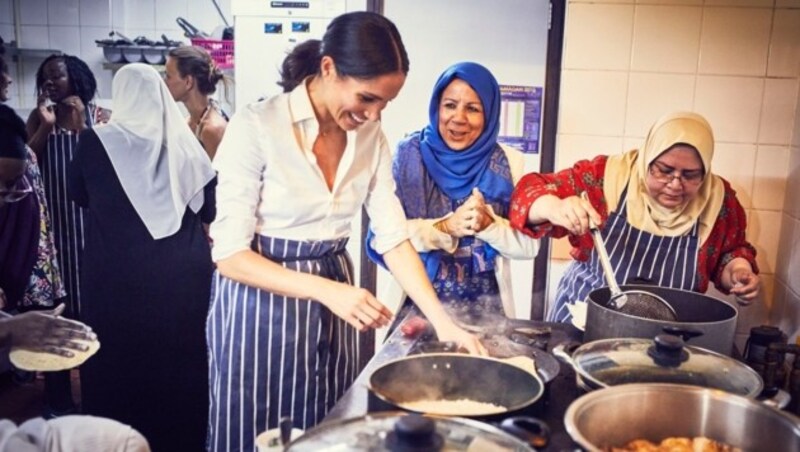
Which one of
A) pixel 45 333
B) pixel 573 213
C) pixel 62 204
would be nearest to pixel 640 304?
pixel 573 213

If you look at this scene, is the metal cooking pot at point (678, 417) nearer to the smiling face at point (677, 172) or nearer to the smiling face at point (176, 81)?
the smiling face at point (677, 172)

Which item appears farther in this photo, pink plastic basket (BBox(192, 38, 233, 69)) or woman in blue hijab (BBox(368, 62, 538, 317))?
pink plastic basket (BBox(192, 38, 233, 69))

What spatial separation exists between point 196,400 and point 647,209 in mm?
1692

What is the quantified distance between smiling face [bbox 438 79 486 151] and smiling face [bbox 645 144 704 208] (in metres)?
0.57

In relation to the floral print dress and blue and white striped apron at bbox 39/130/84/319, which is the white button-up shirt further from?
blue and white striped apron at bbox 39/130/84/319

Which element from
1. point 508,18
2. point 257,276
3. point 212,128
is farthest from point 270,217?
point 508,18

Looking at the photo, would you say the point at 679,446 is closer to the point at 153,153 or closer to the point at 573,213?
the point at 573,213

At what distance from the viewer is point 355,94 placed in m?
1.50

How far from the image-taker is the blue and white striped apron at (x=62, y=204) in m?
3.08

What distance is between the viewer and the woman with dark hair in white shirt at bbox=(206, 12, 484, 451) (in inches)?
58.6

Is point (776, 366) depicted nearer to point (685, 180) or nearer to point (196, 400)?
point (685, 180)

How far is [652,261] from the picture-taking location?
183 cm

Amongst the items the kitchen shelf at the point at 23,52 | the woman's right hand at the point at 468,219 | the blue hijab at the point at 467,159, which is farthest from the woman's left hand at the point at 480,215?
the kitchen shelf at the point at 23,52

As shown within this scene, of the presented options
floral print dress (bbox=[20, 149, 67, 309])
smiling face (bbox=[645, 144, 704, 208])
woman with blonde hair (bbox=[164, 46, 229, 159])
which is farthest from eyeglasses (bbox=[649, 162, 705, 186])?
floral print dress (bbox=[20, 149, 67, 309])
